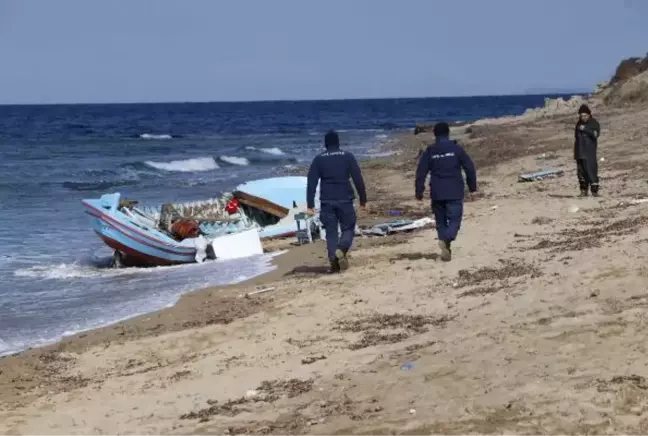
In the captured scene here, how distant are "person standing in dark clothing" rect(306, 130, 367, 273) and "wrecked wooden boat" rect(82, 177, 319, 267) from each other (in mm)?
3827

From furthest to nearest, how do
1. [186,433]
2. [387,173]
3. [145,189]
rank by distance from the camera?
[145,189] < [387,173] < [186,433]

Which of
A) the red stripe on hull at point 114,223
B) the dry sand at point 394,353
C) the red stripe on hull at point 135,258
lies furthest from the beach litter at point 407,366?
the red stripe on hull at point 135,258

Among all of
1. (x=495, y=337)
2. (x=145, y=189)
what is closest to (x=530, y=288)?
(x=495, y=337)

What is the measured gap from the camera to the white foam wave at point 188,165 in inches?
1703

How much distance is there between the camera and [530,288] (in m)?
8.65

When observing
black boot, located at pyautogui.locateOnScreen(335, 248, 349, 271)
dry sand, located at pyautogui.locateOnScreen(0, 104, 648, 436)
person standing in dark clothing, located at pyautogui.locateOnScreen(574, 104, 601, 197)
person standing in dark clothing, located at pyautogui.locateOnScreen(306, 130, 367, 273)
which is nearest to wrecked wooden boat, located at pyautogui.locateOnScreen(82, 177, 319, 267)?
dry sand, located at pyautogui.locateOnScreen(0, 104, 648, 436)

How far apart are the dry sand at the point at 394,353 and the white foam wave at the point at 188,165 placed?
30.6m

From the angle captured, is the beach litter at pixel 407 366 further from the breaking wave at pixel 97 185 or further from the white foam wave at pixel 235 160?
the white foam wave at pixel 235 160

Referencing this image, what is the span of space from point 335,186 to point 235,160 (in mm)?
35776

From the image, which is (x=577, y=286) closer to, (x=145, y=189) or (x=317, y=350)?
(x=317, y=350)

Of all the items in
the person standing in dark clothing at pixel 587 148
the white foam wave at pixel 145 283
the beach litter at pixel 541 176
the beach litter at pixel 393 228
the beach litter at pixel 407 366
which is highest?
the person standing in dark clothing at pixel 587 148

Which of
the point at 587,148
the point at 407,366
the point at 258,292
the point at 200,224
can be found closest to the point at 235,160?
the point at 200,224

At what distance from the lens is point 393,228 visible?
14844 mm

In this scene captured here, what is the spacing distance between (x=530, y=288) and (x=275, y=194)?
978 cm
